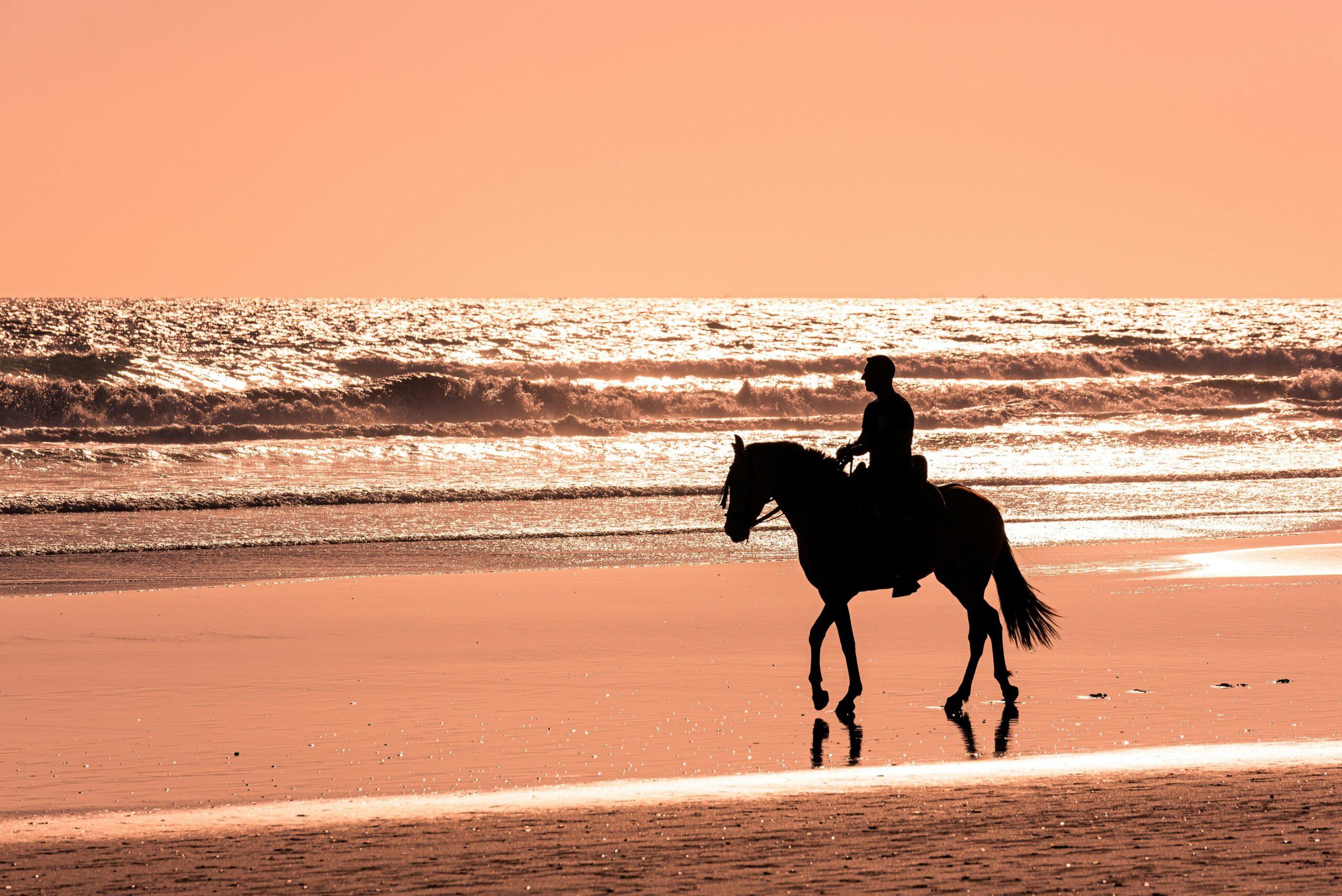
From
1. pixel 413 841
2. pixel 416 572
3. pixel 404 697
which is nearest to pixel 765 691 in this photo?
pixel 404 697

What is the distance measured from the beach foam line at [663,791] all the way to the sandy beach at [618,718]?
6 cm

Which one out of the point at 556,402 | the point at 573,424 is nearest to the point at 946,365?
the point at 556,402

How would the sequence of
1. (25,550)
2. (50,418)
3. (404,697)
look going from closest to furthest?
1. (404,697)
2. (25,550)
3. (50,418)

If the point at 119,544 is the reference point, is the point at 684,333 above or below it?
above

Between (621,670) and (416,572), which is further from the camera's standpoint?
(416,572)

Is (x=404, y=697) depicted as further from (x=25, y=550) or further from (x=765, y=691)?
(x=25, y=550)

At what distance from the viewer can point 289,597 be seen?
1462 centimetres

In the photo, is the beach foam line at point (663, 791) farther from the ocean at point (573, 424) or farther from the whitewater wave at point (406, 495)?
the whitewater wave at point (406, 495)

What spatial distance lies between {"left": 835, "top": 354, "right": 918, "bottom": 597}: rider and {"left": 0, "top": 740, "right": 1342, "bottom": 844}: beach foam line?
2319mm

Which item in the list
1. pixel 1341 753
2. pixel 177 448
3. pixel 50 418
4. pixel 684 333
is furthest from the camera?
pixel 684 333

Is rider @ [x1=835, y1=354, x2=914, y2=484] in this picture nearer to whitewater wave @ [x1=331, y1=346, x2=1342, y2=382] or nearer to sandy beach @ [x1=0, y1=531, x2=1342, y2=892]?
sandy beach @ [x1=0, y1=531, x2=1342, y2=892]

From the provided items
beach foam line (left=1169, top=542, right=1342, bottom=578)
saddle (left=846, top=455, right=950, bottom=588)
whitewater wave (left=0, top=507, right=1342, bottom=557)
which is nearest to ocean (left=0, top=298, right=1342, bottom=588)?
whitewater wave (left=0, top=507, right=1342, bottom=557)

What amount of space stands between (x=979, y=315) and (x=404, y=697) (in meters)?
92.8

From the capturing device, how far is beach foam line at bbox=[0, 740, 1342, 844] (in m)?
6.23
